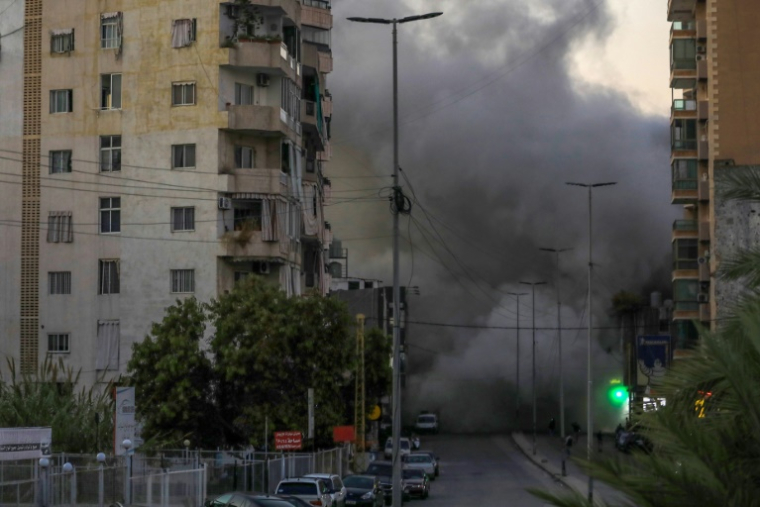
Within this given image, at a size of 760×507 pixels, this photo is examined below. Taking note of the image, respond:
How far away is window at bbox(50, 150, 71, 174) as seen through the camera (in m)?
64.3

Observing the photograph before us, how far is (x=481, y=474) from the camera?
2709 inches

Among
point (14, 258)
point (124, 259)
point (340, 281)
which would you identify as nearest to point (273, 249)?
point (124, 259)

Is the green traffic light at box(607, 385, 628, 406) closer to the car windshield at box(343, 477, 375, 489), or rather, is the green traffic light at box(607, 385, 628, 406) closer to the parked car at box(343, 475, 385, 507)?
the parked car at box(343, 475, 385, 507)

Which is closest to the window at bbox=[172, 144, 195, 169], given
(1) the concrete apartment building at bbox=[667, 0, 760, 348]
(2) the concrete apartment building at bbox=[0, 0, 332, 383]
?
(2) the concrete apartment building at bbox=[0, 0, 332, 383]

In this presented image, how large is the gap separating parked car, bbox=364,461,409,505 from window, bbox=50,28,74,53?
2486 centimetres

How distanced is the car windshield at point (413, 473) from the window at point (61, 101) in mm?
24165

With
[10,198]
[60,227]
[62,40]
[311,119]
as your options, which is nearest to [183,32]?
[62,40]

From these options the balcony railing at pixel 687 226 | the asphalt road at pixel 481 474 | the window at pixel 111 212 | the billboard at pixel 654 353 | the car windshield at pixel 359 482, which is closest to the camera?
the billboard at pixel 654 353

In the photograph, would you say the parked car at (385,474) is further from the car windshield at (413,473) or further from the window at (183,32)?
the window at (183,32)

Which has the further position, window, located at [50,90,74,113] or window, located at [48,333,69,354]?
window, located at [50,90,74,113]

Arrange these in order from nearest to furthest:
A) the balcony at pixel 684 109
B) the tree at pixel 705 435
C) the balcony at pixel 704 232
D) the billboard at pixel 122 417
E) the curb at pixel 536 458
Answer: the tree at pixel 705 435, the billboard at pixel 122 417, the curb at pixel 536 458, the balcony at pixel 704 232, the balcony at pixel 684 109

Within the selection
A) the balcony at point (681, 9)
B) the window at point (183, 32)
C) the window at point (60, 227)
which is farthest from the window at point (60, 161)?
the balcony at point (681, 9)

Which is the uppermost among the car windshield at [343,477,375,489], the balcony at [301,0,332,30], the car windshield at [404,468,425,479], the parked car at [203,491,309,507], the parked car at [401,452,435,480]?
the balcony at [301,0,332,30]

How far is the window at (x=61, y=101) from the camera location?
64.7 m
